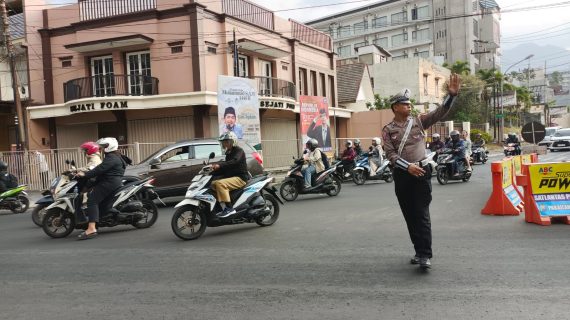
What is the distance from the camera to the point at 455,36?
2702 inches

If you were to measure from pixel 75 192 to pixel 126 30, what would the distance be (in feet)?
48.7

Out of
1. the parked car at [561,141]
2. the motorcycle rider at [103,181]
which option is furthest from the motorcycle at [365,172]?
the parked car at [561,141]

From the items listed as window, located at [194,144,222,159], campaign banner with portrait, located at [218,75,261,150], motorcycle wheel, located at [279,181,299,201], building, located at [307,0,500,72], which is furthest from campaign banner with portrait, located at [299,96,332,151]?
building, located at [307,0,500,72]

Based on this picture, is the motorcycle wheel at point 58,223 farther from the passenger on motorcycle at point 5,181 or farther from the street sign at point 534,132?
the street sign at point 534,132

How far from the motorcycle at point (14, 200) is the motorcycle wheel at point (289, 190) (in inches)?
267

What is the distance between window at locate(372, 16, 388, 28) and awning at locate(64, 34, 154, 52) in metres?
58.5

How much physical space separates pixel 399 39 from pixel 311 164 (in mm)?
64686

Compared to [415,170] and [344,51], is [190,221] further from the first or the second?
[344,51]

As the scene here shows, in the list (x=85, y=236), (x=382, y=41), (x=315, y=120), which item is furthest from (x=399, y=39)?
(x=85, y=236)

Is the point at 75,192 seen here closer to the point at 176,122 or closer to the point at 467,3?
the point at 176,122

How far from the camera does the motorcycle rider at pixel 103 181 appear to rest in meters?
7.90

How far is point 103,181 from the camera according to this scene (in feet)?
26.3

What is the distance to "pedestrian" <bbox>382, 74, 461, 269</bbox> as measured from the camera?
5223 mm

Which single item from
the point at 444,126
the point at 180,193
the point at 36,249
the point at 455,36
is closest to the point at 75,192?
the point at 36,249
